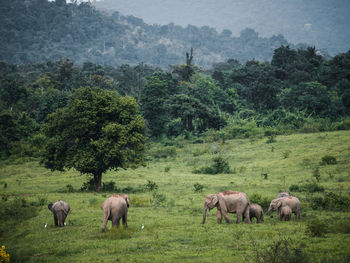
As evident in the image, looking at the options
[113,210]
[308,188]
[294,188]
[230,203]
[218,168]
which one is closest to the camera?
[113,210]

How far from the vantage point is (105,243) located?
13.4m

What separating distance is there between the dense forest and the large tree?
29.0 m

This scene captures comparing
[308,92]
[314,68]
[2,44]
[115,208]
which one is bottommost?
[115,208]

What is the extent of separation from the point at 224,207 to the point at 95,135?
16.8 meters

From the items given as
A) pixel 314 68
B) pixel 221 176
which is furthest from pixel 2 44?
pixel 221 176

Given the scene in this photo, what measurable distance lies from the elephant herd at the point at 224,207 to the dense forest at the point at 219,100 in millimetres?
38701

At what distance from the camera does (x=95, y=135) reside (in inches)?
1182

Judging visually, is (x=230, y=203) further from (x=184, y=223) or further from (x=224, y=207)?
(x=184, y=223)

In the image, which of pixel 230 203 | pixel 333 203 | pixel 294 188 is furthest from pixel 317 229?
pixel 294 188

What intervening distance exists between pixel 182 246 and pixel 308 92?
60826 mm

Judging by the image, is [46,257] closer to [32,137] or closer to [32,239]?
[32,239]

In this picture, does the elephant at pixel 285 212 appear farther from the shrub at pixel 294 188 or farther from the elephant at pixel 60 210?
the elephant at pixel 60 210

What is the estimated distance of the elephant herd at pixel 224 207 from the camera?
1484 cm

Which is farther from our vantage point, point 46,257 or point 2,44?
point 2,44
